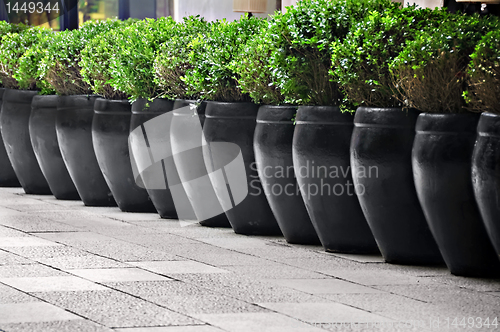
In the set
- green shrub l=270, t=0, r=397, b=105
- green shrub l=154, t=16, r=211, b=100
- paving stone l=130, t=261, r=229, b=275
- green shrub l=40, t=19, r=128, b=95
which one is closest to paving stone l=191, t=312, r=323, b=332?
Answer: paving stone l=130, t=261, r=229, b=275

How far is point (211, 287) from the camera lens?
429 cm

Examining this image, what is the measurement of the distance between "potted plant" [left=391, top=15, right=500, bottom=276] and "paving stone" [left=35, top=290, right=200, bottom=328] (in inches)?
64.5

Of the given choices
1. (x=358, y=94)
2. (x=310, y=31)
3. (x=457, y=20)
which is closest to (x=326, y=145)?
(x=358, y=94)

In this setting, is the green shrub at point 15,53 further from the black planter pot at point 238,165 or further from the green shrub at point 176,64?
the black planter pot at point 238,165

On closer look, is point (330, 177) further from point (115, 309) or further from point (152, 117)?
point (152, 117)

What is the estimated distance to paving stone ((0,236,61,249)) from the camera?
5.61 metres

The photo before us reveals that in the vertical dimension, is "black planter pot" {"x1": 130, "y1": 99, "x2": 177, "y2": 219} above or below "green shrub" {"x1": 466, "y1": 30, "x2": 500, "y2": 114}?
below

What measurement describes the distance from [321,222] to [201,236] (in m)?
1.15

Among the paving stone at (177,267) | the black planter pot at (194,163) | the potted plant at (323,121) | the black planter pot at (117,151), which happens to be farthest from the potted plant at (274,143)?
the black planter pot at (117,151)

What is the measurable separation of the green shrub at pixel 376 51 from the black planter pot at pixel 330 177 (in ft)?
0.86

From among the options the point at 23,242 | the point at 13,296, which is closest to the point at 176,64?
the point at 23,242

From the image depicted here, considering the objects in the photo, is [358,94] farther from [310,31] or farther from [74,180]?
[74,180]

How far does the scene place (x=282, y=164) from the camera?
221 inches

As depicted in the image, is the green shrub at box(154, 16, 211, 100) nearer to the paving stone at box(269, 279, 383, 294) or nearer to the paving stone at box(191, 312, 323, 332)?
the paving stone at box(269, 279, 383, 294)
